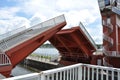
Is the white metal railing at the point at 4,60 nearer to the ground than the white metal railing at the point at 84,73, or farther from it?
nearer to the ground

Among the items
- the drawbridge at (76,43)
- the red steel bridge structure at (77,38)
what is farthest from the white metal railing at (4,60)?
the drawbridge at (76,43)

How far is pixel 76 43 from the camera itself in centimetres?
1738

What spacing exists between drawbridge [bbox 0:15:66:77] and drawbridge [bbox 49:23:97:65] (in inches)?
67.8

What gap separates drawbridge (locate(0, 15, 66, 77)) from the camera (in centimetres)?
1129

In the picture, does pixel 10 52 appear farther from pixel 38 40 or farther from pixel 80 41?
pixel 80 41

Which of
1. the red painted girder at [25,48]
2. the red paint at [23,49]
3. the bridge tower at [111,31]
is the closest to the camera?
the red paint at [23,49]

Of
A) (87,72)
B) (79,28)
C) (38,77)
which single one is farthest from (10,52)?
(38,77)

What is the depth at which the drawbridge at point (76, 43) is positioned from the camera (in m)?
16.3

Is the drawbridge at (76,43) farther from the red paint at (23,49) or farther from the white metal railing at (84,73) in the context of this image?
the white metal railing at (84,73)

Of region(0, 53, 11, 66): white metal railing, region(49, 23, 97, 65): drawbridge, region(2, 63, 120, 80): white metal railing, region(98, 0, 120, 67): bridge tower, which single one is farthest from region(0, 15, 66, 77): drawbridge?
region(2, 63, 120, 80): white metal railing

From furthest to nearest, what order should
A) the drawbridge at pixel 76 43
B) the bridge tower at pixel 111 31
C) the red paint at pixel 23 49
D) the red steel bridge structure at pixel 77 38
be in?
Answer: the bridge tower at pixel 111 31 < the drawbridge at pixel 76 43 < the red steel bridge structure at pixel 77 38 < the red paint at pixel 23 49

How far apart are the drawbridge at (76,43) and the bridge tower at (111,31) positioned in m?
1.57

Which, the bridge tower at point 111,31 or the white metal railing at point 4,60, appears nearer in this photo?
the white metal railing at point 4,60

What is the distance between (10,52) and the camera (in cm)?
1165
